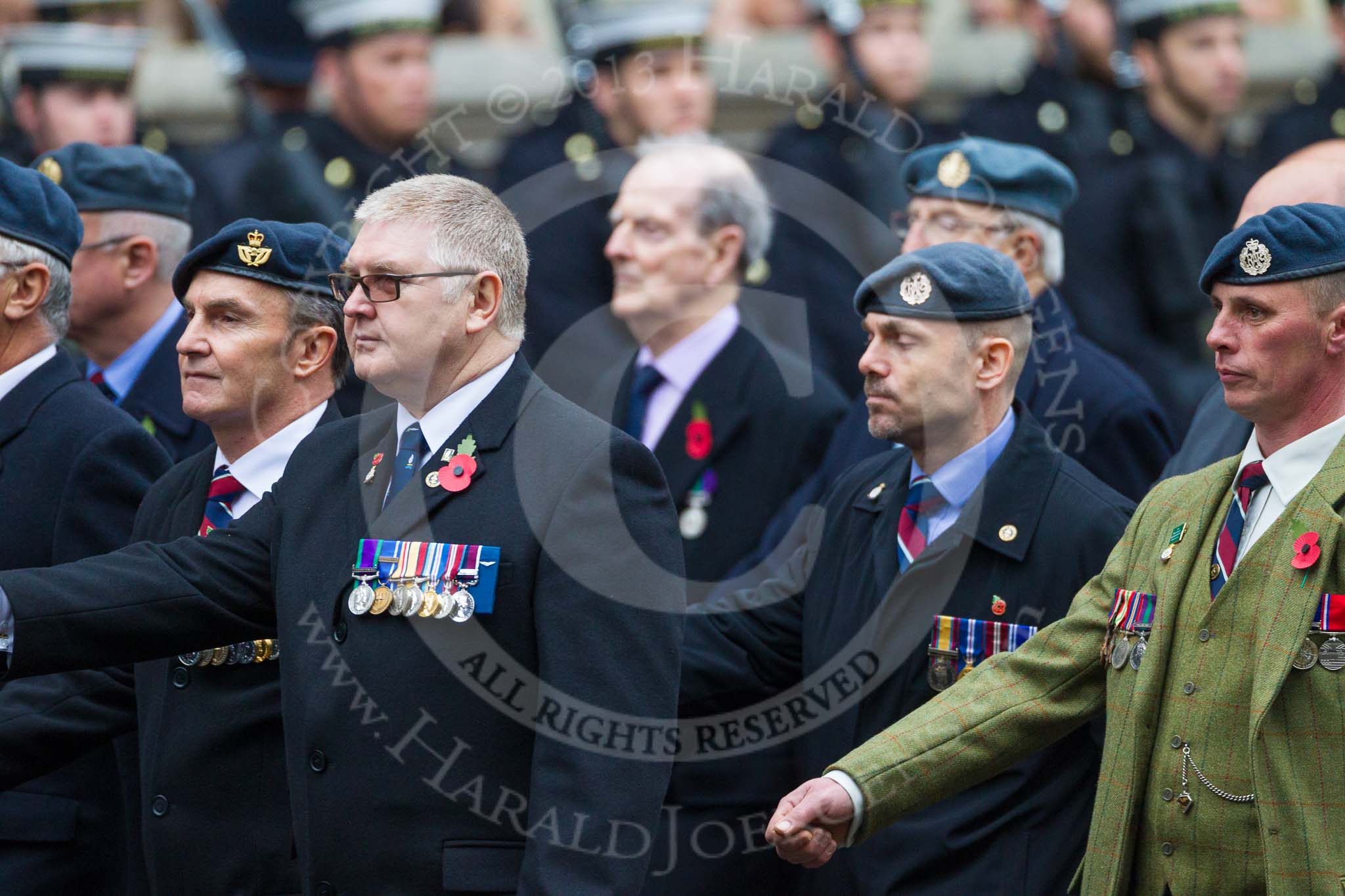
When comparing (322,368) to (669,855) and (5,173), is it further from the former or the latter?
(669,855)

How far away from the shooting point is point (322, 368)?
501cm

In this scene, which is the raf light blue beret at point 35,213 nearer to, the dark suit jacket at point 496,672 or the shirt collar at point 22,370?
the shirt collar at point 22,370

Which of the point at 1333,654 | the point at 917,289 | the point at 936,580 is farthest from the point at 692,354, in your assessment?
the point at 1333,654

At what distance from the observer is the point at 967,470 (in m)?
4.91

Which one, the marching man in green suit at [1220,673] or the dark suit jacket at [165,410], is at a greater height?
the dark suit jacket at [165,410]

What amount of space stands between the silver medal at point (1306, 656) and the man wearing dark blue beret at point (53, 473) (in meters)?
2.79

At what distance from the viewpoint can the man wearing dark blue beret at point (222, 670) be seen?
4.51 meters

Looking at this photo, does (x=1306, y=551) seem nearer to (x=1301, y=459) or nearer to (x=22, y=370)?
(x=1301, y=459)

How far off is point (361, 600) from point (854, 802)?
3.52 ft

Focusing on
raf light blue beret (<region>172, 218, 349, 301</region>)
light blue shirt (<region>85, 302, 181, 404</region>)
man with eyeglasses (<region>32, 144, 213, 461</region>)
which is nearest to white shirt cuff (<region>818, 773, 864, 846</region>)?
raf light blue beret (<region>172, 218, 349, 301</region>)

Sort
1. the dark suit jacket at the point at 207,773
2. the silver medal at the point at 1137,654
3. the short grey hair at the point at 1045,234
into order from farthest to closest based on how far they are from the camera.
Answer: the short grey hair at the point at 1045,234, the dark suit jacket at the point at 207,773, the silver medal at the point at 1137,654

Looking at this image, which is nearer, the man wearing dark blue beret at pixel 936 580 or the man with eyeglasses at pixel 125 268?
the man wearing dark blue beret at pixel 936 580

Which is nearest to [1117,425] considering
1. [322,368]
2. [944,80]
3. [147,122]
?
[322,368]

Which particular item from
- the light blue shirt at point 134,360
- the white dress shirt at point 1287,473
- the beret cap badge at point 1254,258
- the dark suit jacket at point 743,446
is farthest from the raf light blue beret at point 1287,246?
the light blue shirt at point 134,360
